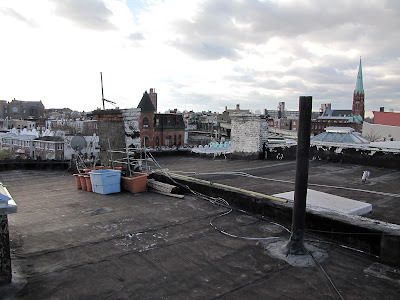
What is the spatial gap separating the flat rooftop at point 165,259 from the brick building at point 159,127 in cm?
4407

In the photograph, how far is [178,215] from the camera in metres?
6.09

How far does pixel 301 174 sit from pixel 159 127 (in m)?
53.3

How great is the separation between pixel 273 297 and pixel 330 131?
48.6 feet

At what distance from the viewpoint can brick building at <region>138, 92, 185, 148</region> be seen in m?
50.1

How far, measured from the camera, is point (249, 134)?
14492 millimetres

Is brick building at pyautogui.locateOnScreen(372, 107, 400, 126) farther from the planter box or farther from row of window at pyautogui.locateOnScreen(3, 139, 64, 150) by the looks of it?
row of window at pyautogui.locateOnScreen(3, 139, 64, 150)

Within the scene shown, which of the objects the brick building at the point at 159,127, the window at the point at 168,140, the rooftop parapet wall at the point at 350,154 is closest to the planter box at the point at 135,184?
the rooftop parapet wall at the point at 350,154

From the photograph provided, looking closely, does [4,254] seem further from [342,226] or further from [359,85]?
[359,85]

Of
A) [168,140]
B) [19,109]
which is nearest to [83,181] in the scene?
[168,140]

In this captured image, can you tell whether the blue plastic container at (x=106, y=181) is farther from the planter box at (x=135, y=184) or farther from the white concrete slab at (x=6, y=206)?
the white concrete slab at (x=6, y=206)


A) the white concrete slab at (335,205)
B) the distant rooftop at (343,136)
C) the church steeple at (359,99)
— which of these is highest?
the church steeple at (359,99)

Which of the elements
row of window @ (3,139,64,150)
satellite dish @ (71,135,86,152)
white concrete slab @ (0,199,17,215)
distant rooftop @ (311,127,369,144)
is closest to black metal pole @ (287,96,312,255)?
white concrete slab @ (0,199,17,215)

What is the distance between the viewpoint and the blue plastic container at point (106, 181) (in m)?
8.01

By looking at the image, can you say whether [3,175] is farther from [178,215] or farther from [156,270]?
[156,270]
